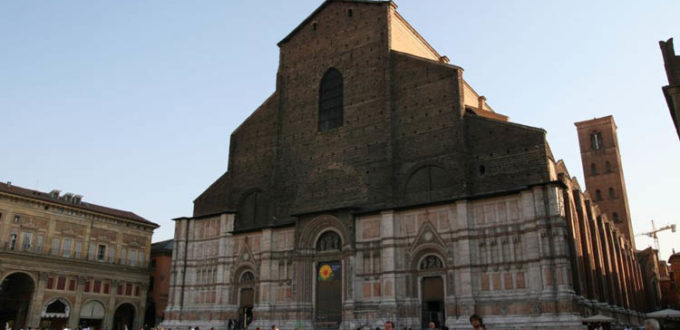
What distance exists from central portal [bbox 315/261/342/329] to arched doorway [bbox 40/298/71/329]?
17119 mm

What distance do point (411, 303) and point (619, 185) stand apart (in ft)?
120

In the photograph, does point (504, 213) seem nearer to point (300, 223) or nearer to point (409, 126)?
point (409, 126)

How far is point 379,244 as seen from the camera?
24.6 metres

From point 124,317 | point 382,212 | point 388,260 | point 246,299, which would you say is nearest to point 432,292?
point 388,260

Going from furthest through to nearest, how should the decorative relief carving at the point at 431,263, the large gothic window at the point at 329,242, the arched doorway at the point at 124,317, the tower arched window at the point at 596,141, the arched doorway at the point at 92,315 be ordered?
the tower arched window at the point at 596,141 → the arched doorway at the point at 124,317 → the arched doorway at the point at 92,315 → the large gothic window at the point at 329,242 → the decorative relief carving at the point at 431,263

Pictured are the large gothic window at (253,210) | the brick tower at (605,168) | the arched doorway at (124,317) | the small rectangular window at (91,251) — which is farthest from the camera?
the brick tower at (605,168)

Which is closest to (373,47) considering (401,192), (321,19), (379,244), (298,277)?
(321,19)

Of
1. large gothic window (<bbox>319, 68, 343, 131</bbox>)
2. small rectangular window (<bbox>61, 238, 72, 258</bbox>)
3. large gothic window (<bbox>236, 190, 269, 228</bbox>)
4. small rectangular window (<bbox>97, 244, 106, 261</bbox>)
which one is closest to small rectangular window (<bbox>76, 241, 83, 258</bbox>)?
small rectangular window (<bbox>61, 238, 72, 258</bbox>)

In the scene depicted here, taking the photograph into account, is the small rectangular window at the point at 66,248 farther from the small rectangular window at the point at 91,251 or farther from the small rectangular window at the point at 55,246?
the small rectangular window at the point at 91,251

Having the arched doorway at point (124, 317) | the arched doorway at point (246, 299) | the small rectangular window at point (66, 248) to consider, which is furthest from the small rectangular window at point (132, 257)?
the arched doorway at point (246, 299)

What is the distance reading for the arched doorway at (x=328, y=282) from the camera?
25.3 meters

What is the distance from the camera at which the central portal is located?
25.2 metres

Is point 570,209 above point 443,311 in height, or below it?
above

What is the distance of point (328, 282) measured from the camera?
25891 millimetres
